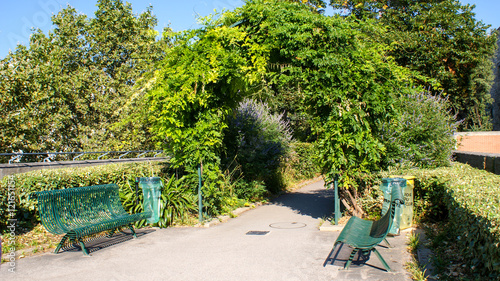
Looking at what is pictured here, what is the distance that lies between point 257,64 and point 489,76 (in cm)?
→ 2598

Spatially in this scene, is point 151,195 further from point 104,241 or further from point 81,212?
point 81,212

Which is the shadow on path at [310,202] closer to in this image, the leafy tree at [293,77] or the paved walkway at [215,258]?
the paved walkway at [215,258]

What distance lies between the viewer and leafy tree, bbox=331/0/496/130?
2569 cm

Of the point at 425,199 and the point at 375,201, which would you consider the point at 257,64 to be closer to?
the point at 375,201

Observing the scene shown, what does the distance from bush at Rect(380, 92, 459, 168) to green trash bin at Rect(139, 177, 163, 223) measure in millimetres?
4990

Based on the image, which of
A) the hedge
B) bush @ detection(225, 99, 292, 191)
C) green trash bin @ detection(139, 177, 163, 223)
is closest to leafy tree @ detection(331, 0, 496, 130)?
bush @ detection(225, 99, 292, 191)

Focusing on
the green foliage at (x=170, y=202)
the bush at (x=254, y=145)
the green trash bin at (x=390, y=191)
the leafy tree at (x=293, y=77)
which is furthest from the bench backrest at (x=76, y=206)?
the green trash bin at (x=390, y=191)

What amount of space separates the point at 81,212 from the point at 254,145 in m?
6.12

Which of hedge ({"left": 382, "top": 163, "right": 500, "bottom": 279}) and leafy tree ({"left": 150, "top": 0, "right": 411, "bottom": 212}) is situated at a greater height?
leafy tree ({"left": 150, "top": 0, "right": 411, "bottom": 212})

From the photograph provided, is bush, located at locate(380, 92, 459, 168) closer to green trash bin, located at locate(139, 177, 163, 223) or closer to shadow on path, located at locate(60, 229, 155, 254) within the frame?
green trash bin, located at locate(139, 177, 163, 223)

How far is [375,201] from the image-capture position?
7578mm

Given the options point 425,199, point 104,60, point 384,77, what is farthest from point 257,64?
point 104,60

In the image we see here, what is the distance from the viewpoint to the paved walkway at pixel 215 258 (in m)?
4.98

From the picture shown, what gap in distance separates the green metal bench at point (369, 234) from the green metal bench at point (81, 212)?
378 centimetres
